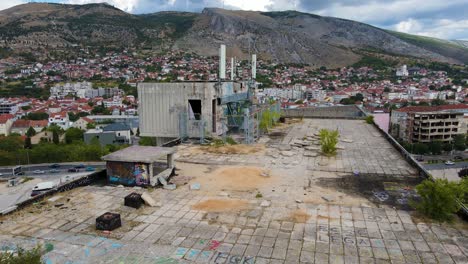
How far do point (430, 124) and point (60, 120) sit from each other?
67.0 meters

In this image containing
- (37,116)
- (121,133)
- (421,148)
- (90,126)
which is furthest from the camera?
(37,116)

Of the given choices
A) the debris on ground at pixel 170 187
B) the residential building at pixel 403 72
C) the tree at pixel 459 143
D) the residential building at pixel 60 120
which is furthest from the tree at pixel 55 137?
the residential building at pixel 403 72

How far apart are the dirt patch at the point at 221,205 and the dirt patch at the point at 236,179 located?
0.89m

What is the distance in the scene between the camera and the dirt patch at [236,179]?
8.77 metres

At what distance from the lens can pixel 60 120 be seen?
67062 mm

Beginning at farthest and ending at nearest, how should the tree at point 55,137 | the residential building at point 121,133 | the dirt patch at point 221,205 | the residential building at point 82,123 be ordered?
1. the residential building at point 82,123
2. the residential building at point 121,133
3. the tree at point 55,137
4. the dirt patch at point 221,205

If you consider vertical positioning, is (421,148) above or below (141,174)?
below

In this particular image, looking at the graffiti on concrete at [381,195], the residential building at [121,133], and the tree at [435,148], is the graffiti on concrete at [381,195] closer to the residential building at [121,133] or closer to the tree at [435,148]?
the tree at [435,148]

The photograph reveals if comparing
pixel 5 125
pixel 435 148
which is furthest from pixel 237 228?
pixel 5 125

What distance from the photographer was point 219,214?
696 centimetres

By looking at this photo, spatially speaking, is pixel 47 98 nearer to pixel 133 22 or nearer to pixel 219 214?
pixel 133 22

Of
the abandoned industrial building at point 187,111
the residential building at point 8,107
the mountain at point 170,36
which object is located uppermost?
the mountain at point 170,36

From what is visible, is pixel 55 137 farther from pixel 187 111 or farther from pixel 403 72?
pixel 403 72

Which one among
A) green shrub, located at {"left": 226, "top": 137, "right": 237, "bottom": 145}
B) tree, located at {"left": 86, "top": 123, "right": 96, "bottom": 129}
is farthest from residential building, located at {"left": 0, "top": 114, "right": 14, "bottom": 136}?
green shrub, located at {"left": 226, "top": 137, "right": 237, "bottom": 145}
